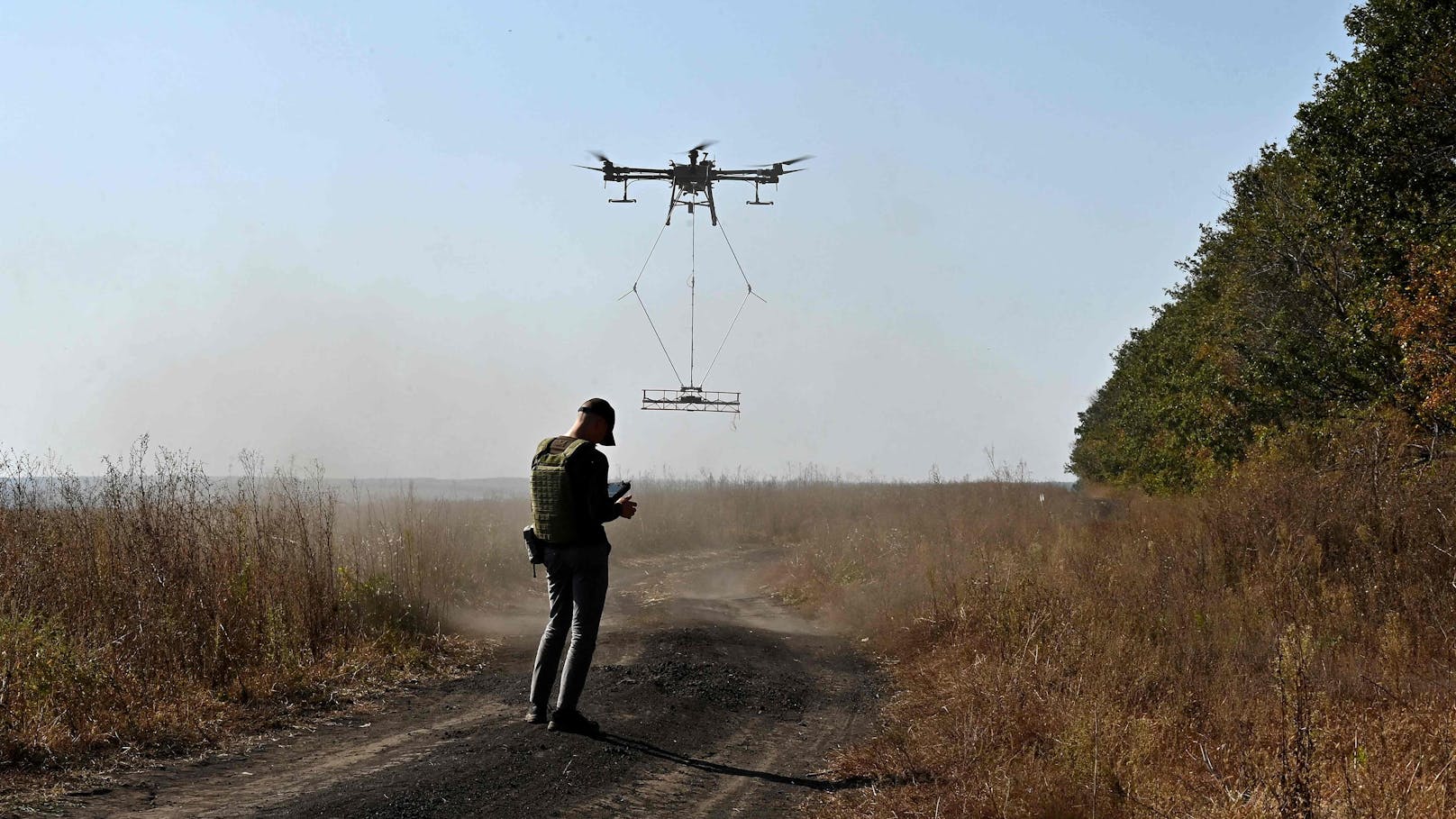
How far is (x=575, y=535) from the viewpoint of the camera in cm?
778

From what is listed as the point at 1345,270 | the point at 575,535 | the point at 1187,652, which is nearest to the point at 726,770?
the point at 575,535

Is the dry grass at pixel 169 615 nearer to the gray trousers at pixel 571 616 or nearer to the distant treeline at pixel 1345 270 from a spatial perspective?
the gray trousers at pixel 571 616

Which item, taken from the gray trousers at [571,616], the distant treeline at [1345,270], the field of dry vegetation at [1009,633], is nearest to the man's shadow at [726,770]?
the field of dry vegetation at [1009,633]

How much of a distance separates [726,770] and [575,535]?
1930 mm

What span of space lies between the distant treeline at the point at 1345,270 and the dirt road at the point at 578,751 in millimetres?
9584

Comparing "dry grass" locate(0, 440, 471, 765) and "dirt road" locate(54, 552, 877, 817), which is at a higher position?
"dry grass" locate(0, 440, 471, 765)

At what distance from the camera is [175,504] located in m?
10.2

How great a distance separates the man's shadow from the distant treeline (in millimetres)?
11041

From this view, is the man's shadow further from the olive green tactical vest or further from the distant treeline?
the distant treeline

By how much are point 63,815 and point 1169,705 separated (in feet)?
23.2

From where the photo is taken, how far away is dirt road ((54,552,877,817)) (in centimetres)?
614

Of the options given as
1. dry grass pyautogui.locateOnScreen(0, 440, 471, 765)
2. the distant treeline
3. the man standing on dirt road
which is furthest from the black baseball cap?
the distant treeline

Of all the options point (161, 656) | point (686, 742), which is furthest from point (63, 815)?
point (686, 742)

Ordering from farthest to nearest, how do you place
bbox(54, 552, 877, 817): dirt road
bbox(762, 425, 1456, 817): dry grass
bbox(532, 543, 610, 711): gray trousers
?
1. bbox(532, 543, 610, 711): gray trousers
2. bbox(54, 552, 877, 817): dirt road
3. bbox(762, 425, 1456, 817): dry grass
